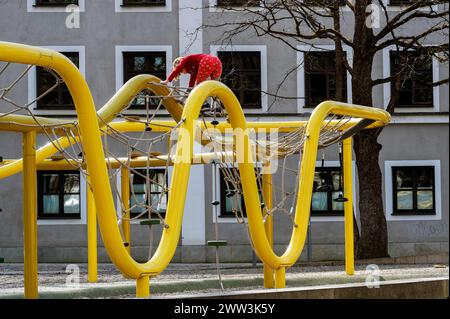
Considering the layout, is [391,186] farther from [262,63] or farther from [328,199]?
[262,63]

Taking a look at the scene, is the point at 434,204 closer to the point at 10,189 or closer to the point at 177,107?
the point at 10,189

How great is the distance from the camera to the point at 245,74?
109 feet

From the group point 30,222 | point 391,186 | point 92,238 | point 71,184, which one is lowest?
point 92,238

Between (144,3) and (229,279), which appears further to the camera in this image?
(144,3)

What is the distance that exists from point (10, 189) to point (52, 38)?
4525 millimetres

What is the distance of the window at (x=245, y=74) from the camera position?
32688 millimetres

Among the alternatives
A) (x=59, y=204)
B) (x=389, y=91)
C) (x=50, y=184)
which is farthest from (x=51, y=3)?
(x=389, y=91)

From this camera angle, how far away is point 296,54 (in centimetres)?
3316

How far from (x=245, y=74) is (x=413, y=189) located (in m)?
5.99

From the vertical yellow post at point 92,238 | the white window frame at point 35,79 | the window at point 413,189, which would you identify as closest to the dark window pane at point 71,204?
the white window frame at point 35,79

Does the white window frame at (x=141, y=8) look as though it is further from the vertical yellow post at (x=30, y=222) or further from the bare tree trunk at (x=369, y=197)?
Answer: the vertical yellow post at (x=30, y=222)

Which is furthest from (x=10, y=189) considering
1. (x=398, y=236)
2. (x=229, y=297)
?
(x=229, y=297)

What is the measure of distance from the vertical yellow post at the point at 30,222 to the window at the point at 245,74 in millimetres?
20259

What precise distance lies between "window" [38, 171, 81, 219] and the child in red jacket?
19.6m
